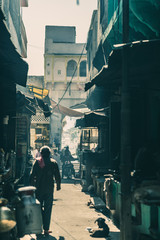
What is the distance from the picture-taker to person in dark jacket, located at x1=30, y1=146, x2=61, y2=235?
294 inches

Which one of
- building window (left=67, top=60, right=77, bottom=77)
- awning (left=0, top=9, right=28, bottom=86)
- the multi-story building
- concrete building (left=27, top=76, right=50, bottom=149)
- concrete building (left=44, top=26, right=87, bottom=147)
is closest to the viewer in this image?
awning (left=0, top=9, right=28, bottom=86)

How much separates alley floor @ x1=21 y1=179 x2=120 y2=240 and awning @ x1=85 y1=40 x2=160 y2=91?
3.69m

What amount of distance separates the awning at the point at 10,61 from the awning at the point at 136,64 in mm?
1892

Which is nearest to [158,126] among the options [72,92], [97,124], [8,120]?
[8,120]

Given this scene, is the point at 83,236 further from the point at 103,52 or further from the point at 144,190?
the point at 103,52

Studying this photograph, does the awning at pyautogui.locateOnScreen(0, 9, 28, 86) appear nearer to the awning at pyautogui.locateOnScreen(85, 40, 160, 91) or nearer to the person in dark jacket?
the awning at pyautogui.locateOnScreen(85, 40, 160, 91)

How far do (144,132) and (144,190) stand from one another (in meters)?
3.91

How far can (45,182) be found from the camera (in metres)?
7.55

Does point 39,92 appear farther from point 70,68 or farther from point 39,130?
point 70,68

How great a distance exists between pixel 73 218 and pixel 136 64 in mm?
4707

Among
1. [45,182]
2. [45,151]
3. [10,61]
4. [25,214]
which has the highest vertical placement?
[10,61]

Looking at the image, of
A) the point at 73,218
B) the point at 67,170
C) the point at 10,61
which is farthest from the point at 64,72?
the point at 10,61

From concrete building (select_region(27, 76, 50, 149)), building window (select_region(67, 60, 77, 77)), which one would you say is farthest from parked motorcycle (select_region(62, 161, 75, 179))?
building window (select_region(67, 60, 77, 77))

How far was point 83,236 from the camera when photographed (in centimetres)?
732
